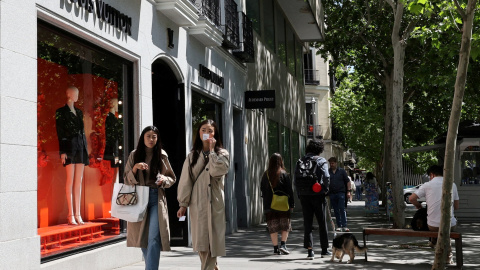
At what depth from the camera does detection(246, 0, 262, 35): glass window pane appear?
1984cm

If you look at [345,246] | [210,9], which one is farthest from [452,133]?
[210,9]

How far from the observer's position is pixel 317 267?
9.70 meters

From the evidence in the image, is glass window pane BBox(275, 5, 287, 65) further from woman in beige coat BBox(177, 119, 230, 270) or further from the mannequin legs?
woman in beige coat BBox(177, 119, 230, 270)

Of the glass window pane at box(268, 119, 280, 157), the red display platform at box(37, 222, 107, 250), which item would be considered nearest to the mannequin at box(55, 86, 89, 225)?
the red display platform at box(37, 222, 107, 250)

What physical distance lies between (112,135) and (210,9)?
18.0 feet

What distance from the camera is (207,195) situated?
7.23 metres

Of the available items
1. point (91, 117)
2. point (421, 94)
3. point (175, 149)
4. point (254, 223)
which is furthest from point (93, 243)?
point (421, 94)

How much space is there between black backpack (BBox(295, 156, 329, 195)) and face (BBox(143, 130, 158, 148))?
164 inches

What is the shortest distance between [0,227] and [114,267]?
3.02m

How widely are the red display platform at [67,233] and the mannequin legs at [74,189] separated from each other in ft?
0.38

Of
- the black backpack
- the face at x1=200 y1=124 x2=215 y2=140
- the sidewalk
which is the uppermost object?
the face at x1=200 y1=124 x2=215 y2=140

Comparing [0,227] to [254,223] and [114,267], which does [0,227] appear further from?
[254,223]

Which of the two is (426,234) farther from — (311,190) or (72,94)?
(72,94)

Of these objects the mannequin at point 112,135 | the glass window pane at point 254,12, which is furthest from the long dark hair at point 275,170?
the glass window pane at point 254,12
